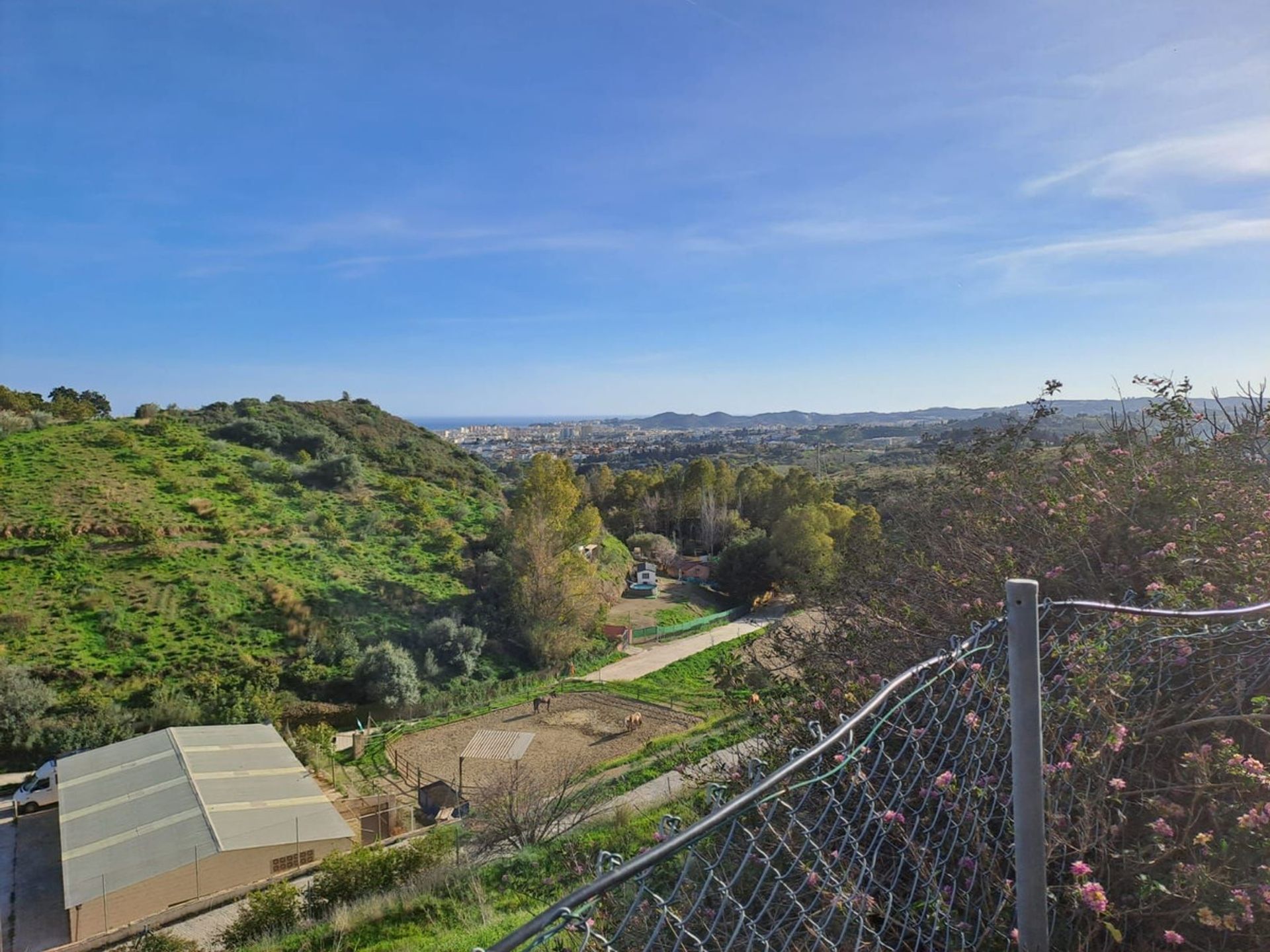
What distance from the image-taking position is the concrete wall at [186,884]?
22.4ft

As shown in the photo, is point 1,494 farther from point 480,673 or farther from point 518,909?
point 518,909

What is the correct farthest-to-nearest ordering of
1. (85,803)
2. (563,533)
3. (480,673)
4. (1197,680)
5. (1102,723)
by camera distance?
(563,533), (480,673), (85,803), (1197,680), (1102,723)

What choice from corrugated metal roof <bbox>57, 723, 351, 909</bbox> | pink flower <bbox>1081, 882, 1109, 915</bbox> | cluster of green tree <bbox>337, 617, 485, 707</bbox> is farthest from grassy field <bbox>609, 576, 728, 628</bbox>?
pink flower <bbox>1081, 882, 1109, 915</bbox>

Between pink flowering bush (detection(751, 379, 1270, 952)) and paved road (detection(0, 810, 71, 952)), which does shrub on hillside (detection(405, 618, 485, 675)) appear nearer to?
paved road (detection(0, 810, 71, 952))

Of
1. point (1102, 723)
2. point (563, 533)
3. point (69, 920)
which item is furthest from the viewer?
point (563, 533)

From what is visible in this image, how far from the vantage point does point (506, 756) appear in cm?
1191

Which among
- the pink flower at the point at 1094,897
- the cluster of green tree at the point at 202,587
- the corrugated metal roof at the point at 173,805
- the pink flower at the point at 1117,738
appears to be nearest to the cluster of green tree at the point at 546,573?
the cluster of green tree at the point at 202,587

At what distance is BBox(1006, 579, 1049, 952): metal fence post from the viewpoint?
1.32 m

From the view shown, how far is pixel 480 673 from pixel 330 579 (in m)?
5.02

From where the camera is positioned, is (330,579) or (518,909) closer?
(518,909)

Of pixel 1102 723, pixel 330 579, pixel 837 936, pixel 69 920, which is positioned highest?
pixel 1102 723

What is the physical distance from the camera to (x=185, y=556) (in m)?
17.1

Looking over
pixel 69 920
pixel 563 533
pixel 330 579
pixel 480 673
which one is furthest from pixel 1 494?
pixel 69 920

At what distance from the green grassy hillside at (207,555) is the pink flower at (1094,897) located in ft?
50.2
